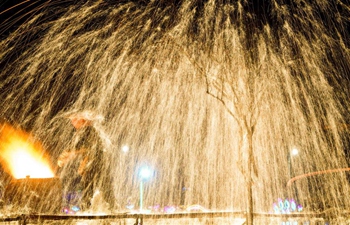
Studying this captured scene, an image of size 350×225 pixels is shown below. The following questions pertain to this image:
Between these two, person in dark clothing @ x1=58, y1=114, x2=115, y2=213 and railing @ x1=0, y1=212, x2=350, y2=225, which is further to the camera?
person in dark clothing @ x1=58, y1=114, x2=115, y2=213

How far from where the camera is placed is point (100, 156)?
24.9 feet

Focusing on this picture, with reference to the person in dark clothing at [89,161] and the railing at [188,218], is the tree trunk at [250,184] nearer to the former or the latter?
the railing at [188,218]

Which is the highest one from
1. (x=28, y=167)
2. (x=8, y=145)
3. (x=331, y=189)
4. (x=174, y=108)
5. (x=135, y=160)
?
(x=135, y=160)

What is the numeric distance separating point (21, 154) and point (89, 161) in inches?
178

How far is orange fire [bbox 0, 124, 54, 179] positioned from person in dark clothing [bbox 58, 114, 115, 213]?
10.4 feet

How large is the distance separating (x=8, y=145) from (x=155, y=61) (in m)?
6.39

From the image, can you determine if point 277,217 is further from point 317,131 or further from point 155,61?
point 317,131

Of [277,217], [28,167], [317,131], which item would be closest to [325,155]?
[317,131]

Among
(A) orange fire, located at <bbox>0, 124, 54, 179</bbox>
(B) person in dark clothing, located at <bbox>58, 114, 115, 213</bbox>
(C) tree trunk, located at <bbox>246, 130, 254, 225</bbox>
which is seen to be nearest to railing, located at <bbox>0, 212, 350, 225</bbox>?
(C) tree trunk, located at <bbox>246, 130, 254, 225</bbox>

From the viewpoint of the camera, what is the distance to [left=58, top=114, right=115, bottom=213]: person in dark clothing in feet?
24.1

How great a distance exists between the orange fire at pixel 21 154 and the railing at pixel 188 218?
5.33 m

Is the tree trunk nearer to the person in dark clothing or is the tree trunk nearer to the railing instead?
the railing

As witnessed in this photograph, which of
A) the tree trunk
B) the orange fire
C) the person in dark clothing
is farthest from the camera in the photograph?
the orange fire

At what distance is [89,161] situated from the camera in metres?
7.44
